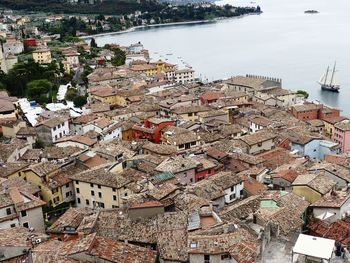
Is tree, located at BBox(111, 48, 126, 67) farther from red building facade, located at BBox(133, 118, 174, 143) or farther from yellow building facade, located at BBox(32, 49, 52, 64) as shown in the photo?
red building facade, located at BBox(133, 118, 174, 143)

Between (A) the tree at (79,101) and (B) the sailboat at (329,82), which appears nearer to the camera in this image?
(A) the tree at (79,101)

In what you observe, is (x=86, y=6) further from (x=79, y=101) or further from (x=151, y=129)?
(x=151, y=129)

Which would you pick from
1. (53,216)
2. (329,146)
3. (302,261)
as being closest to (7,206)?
(53,216)

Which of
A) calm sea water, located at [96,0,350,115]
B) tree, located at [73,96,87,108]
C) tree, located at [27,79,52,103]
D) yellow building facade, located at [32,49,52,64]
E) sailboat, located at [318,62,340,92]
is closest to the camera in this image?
tree, located at [27,79,52,103]

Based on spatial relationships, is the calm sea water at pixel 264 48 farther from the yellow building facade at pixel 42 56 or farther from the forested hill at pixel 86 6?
the yellow building facade at pixel 42 56

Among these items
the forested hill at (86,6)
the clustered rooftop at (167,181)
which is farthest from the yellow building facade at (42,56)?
the forested hill at (86,6)

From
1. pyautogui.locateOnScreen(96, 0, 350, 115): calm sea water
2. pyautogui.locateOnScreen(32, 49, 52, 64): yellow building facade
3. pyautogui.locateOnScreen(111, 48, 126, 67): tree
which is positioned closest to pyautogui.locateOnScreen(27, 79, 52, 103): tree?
pyautogui.locateOnScreen(32, 49, 52, 64): yellow building facade
